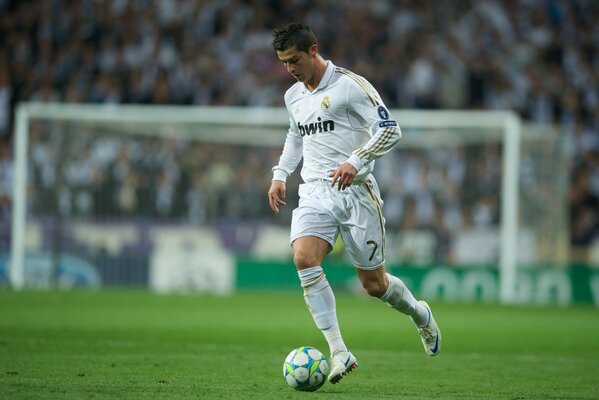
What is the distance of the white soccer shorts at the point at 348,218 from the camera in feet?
24.2

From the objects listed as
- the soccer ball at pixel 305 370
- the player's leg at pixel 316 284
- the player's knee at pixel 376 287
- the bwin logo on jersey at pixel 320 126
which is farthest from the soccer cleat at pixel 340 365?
the bwin logo on jersey at pixel 320 126

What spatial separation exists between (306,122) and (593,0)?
20862 millimetres

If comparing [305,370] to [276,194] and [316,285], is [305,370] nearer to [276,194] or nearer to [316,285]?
[316,285]

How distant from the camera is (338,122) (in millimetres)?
7535

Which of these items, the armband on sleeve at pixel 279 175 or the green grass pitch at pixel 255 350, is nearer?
the green grass pitch at pixel 255 350

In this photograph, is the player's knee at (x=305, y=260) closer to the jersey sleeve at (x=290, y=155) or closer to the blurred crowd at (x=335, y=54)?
the jersey sleeve at (x=290, y=155)

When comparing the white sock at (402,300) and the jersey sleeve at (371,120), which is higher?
the jersey sleeve at (371,120)

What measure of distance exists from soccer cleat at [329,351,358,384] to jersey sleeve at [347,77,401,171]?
1236 mm

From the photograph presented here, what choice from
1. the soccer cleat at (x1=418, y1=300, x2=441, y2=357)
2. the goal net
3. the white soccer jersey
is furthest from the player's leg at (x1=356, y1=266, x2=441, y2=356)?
the goal net

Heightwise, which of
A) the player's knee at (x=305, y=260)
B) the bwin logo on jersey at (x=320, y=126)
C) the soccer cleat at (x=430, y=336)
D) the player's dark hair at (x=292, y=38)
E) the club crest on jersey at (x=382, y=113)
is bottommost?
the soccer cleat at (x=430, y=336)

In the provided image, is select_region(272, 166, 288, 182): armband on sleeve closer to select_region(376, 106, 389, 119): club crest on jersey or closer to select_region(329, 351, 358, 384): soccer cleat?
select_region(376, 106, 389, 119): club crest on jersey

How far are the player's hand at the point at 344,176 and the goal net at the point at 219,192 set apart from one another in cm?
1307

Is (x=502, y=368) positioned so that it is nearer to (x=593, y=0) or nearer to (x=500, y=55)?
(x=500, y=55)

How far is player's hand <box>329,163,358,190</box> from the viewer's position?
7031mm
